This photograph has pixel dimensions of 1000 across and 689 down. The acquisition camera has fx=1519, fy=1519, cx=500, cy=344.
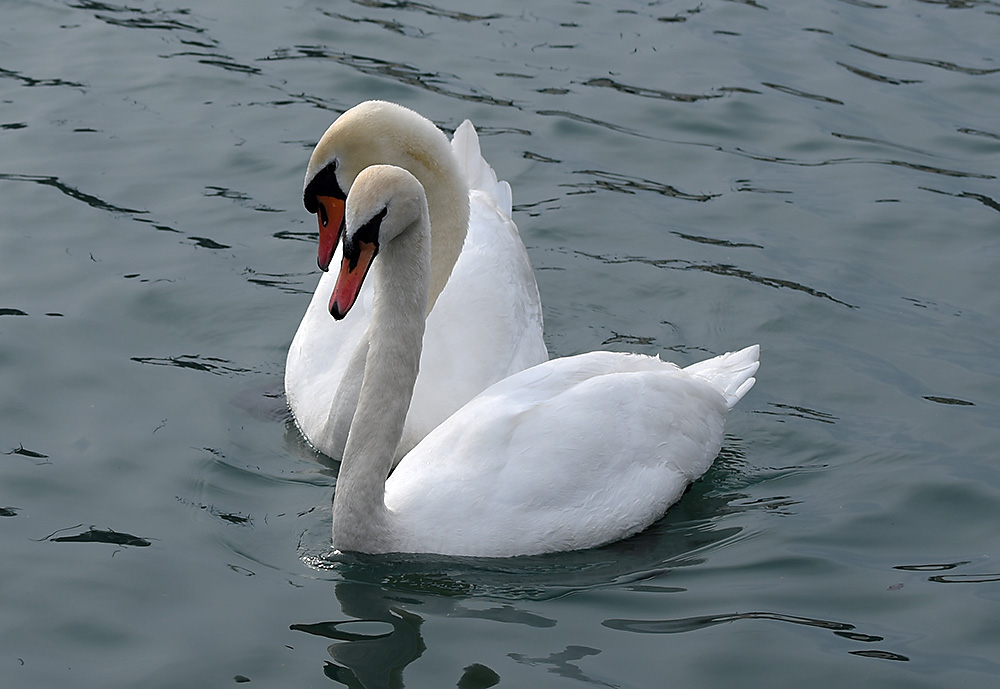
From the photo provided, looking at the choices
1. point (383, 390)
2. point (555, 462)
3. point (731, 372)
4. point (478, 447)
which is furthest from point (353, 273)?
point (731, 372)

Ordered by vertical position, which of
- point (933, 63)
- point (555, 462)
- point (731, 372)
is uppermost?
point (933, 63)

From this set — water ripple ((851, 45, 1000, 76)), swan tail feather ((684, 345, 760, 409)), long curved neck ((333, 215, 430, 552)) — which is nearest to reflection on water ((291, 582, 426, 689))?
long curved neck ((333, 215, 430, 552))

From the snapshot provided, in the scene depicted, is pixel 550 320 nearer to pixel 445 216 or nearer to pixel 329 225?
pixel 445 216

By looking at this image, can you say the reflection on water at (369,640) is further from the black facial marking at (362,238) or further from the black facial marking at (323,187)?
the black facial marking at (323,187)

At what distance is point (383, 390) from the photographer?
614 cm

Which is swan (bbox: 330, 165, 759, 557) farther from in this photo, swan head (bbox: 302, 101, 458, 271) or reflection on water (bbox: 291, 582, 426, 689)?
swan head (bbox: 302, 101, 458, 271)

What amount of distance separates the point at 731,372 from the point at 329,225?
1.99m

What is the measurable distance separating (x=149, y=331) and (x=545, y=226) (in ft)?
8.93

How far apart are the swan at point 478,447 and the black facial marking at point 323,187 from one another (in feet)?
2.72

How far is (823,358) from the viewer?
7984 millimetres

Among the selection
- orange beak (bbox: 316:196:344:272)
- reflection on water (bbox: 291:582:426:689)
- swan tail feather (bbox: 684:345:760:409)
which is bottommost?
reflection on water (bbox: 291:582:426:689)

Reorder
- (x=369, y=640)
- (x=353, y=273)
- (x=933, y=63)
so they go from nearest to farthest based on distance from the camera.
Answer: (x=369, y=640) → (x=353, y=273) → (x=933, y=63)

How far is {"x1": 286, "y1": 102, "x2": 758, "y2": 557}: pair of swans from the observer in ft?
19.6

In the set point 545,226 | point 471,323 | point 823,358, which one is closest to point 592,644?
point 471,323
